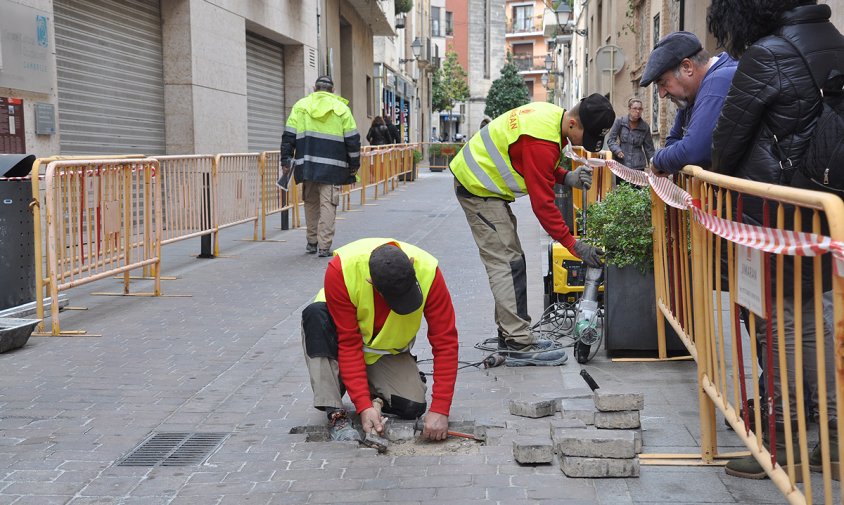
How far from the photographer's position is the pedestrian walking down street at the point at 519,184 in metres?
5.86

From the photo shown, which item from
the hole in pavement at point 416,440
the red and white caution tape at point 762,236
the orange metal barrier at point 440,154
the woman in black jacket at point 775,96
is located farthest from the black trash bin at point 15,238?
the orange metal barrier at point 440,154

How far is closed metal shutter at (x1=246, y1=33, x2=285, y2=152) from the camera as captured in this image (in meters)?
19.6

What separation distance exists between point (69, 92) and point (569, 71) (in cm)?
4654

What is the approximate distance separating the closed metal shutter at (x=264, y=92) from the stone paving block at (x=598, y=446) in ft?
50.3

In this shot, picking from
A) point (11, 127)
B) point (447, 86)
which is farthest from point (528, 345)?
point (447, 86)

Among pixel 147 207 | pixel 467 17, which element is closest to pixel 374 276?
pixel 147 207

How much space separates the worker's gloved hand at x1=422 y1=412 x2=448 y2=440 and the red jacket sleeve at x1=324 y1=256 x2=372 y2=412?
0.89 feet

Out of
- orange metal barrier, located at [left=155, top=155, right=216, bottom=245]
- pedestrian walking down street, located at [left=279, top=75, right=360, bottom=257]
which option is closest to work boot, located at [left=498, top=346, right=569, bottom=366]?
orange metal barrier, located at [left=155, top=155, right=216, bottom=245]

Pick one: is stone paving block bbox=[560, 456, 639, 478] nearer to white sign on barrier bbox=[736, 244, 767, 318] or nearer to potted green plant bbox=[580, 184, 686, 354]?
white sign on barrier bbox=[736, 244, 767, 318]

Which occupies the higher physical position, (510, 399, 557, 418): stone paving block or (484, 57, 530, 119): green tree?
(484, 57, 530, 119): green tree

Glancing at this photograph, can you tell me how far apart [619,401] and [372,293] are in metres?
1.23

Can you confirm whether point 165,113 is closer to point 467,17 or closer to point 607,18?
point 607,18

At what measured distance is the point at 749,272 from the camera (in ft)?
10.7

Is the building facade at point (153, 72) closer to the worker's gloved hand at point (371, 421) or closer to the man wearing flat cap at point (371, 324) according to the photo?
the man wearing flat cap at point (371, 324)
